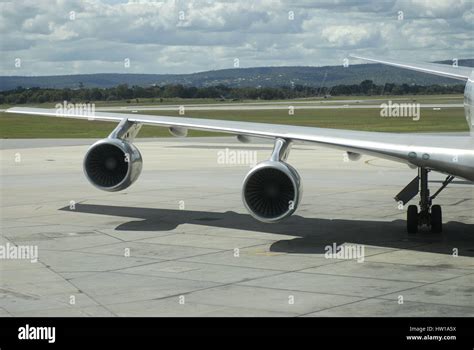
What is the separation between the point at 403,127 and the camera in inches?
2415

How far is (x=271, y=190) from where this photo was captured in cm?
1577

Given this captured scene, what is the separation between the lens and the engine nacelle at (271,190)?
51.2 ft

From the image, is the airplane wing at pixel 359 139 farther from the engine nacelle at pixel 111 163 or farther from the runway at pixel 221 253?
the runway at pixel 221 253

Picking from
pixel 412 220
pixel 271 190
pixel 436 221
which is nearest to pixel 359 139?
pixel 271 190

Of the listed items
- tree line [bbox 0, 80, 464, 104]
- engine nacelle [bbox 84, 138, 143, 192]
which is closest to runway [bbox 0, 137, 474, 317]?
engine nacelle [bbox 84, 138, 143, 192]

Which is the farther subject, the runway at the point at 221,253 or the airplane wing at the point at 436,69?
the airplane wing at the point at 436,69

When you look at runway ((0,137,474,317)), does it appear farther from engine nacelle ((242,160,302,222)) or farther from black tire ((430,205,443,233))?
engine nacelle ((242,160,302,222))

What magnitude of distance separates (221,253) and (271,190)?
1411 mm

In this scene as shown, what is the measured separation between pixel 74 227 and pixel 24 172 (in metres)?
13.6

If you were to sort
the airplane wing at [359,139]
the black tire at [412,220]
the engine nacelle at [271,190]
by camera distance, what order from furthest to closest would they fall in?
the black tire at [412,220]
the engine nacelle at [271,190]
the airplane wing at [359,139]

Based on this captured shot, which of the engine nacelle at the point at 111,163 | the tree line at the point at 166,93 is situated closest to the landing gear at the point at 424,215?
the engine nacelle at the point at 111,163

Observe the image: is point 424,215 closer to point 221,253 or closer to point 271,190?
point 271,190

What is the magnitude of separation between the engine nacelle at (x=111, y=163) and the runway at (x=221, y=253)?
965mm
